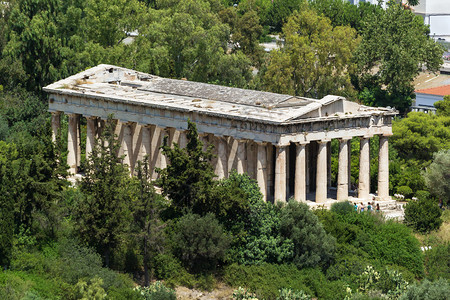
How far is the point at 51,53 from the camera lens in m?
114

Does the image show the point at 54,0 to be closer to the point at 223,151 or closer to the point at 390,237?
the point at 223,151

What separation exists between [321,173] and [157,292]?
60.2ft

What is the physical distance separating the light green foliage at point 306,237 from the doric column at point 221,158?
8.66m

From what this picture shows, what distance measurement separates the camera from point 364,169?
88375 millimetres

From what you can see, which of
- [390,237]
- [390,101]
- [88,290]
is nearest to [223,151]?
[390,237]

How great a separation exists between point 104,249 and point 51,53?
41.5m

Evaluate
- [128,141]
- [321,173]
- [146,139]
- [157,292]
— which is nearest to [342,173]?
[321,173]

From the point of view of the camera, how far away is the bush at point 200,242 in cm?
7700

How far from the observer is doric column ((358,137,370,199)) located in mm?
88062

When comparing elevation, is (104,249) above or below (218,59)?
below

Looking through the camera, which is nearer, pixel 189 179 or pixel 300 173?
pixel 189 179

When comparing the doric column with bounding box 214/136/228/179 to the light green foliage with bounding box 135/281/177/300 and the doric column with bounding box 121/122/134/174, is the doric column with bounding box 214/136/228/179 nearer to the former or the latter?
the doric column with bounding box 121/122/134/174

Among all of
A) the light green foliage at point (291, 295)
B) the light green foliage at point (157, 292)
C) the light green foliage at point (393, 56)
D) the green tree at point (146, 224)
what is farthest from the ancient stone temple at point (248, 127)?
the light green foliage at point (393, 56)

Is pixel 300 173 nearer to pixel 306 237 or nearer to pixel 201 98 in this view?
pixel 306 237
